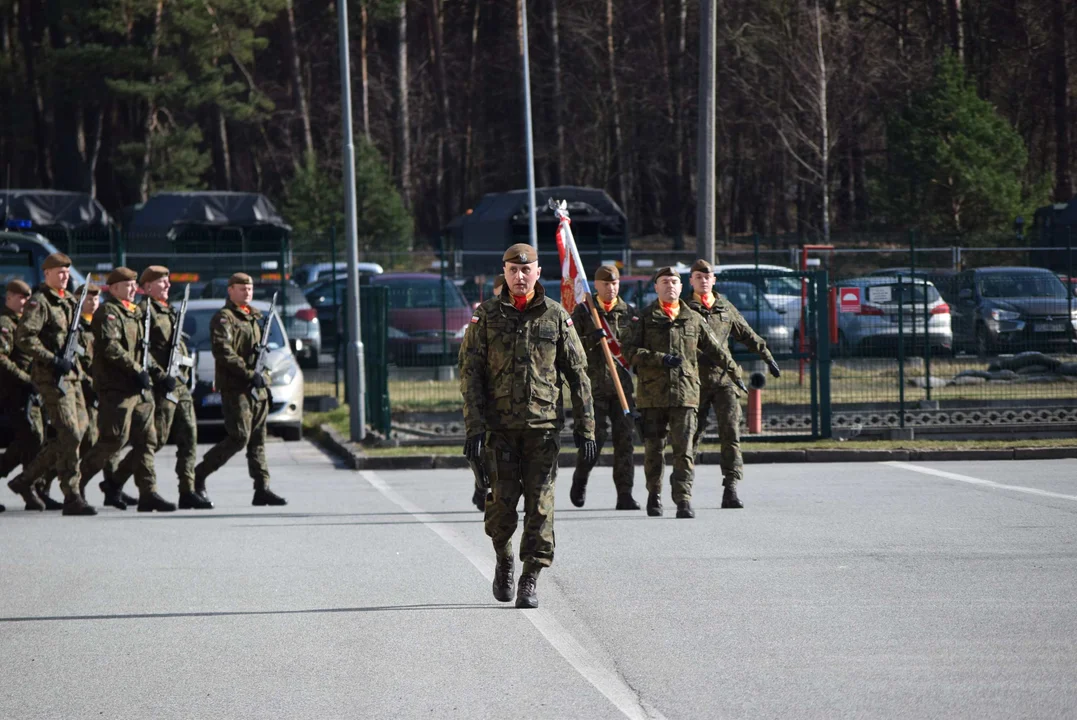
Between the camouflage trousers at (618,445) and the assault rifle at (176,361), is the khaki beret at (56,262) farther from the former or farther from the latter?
the camouflage trousers at (618,445)

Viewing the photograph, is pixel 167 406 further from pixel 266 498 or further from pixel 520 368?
pixel 520 368

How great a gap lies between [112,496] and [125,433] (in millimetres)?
866

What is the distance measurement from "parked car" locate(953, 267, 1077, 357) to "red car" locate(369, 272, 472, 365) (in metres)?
6.02

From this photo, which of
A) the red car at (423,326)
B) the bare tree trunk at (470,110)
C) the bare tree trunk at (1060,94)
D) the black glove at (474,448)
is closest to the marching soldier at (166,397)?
the black glove at (474,448)

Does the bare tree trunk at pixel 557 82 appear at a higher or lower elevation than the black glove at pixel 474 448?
higher

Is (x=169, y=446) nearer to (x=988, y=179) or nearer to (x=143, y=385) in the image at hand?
(x=143, y=385)

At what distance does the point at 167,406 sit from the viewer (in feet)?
40.3

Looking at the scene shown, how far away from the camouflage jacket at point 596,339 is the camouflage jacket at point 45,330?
4036 mm

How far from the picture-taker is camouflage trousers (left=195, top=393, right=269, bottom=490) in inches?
487

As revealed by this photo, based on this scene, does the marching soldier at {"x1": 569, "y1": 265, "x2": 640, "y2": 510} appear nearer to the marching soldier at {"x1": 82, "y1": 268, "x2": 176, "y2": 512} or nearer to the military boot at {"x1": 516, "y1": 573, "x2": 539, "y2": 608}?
the marching soldier at {"x1": 82, "y1": 268, "x2": 176, "y2": 512}

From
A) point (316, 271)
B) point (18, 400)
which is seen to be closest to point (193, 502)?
point (18, 400)

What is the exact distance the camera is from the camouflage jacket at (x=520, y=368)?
779 cm

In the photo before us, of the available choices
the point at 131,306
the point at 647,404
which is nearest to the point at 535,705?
the point at 647,404

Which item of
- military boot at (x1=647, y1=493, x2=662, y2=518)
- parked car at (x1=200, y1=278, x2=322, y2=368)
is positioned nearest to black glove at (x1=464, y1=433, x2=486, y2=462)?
military boot at (x1=647, y1=493, x2=662, y2=518)
